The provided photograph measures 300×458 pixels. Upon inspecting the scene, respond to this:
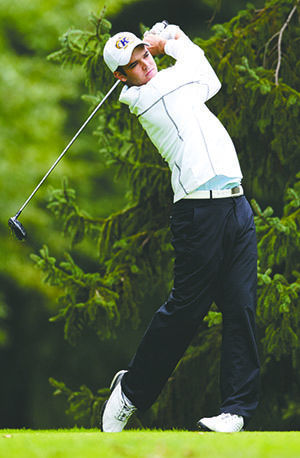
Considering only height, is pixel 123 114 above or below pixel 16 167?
above

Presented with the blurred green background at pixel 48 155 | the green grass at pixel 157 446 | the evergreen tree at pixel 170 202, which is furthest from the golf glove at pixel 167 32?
the blurred green background at pixel 48 155

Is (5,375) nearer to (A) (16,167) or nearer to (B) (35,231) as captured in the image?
(B) (35,231)

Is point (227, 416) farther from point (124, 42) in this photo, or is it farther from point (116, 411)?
point (124, 42)

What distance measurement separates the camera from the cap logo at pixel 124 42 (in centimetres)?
441

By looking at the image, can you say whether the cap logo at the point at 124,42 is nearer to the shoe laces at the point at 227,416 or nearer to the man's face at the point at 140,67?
the man's face at the point at 140,67

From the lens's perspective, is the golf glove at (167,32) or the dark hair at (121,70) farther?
the golf glove at (167,32)

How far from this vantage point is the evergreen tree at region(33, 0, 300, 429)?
6.18m

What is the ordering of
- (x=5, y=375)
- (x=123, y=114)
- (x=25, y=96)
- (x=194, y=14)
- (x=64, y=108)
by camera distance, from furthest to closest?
(x=5, y=375), (x=64, y=108), (x=25, y=96), (x=194, y=14), (x=123, y=114)

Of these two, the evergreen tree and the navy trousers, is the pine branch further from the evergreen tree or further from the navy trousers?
the navy trousers

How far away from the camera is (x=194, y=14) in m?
12.9

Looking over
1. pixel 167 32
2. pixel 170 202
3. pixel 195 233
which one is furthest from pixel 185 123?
pixel 170 202

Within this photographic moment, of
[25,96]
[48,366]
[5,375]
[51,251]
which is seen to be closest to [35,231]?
[51,251]

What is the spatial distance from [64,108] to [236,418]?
12955 mm

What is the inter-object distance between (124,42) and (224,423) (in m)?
1.95
